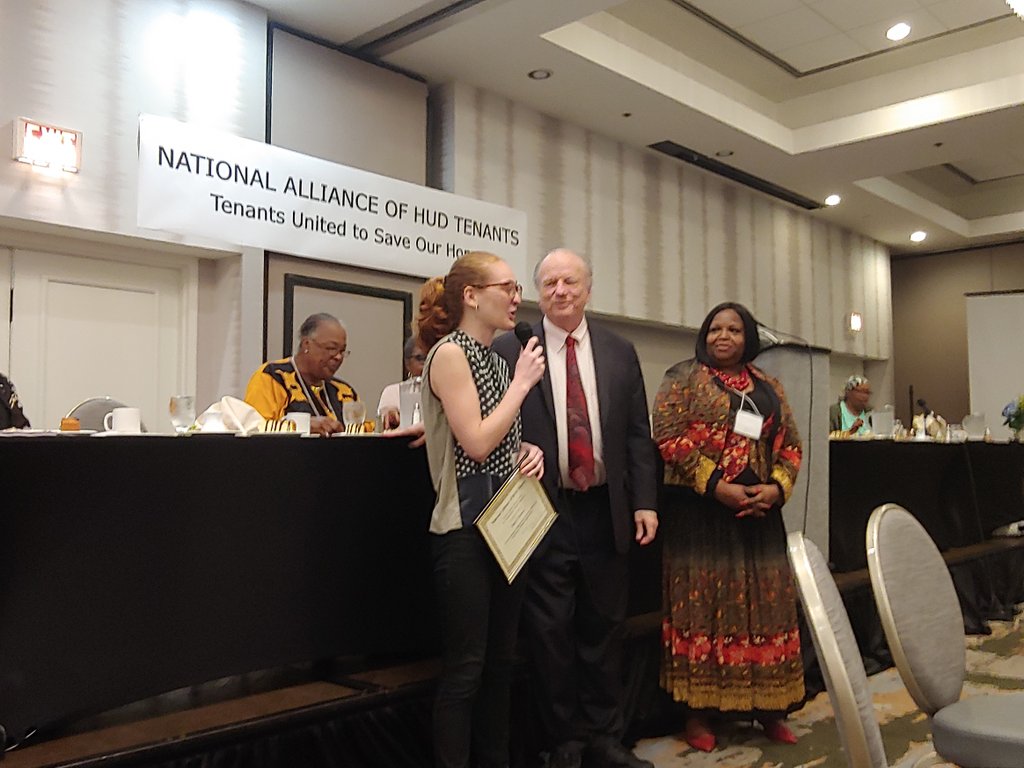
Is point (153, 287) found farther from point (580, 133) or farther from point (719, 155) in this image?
point (719, 155)

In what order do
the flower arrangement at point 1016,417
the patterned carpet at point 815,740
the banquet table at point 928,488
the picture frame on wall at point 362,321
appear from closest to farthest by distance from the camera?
the patterned carpet at point 815,740, the banquet table at point 928,488, the picture frame on wall at point 362,321, the flower arrangement at point 1016,417

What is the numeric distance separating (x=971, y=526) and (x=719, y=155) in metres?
3.10

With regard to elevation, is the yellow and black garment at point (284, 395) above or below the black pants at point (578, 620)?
above

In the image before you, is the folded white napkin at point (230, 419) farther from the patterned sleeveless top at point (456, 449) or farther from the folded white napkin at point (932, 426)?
the folded white napkin at point (932, 426)

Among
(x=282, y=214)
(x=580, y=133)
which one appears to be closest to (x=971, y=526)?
(x=580, y=133)

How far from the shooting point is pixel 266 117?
14.3 feet

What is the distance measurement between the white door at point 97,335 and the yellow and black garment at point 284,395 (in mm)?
1358

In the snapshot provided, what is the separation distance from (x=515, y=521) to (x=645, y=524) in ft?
1.96

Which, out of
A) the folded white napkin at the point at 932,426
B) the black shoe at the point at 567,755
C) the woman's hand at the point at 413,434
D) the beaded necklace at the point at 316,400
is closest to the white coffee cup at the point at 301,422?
the woman's hand at the point at 413,434

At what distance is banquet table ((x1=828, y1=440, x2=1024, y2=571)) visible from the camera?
13.5ft

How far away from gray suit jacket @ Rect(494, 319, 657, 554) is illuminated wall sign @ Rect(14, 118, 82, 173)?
2225 millimetres

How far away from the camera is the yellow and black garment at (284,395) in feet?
9.53

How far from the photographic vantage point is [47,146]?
3525mm

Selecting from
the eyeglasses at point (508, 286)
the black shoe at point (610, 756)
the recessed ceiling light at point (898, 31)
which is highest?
the recessed ceiling light at point (898, 31)
